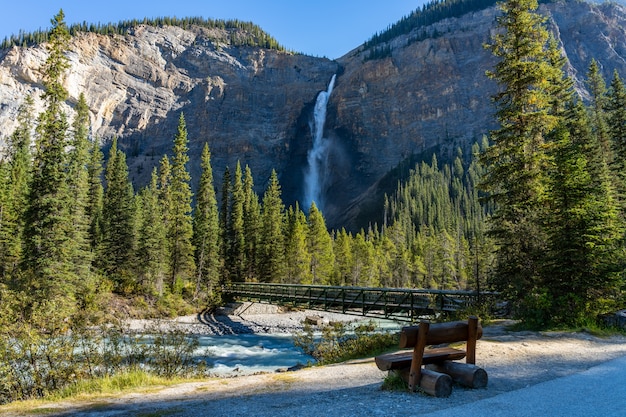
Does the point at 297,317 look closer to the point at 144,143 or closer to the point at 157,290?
the point at 157,290

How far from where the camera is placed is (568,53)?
127 meters

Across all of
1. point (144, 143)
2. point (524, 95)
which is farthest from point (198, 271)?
point (144, 143)

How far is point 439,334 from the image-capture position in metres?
5.95

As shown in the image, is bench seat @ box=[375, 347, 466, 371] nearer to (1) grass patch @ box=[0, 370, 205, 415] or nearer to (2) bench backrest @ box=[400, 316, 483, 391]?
(2) bench backrest @ box=[400, 316, 483, 391]

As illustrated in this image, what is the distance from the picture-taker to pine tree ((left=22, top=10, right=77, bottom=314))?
23969mm

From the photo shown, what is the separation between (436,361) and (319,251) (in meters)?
50.3

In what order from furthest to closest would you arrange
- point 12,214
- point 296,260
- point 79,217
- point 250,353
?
point 296,260
point 12,214
point 79,217
point 250,353

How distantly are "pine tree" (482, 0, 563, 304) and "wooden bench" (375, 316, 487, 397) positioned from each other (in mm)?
8055

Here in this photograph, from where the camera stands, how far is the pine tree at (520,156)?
13.7 m

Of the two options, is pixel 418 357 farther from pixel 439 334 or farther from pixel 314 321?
pixel 314 321

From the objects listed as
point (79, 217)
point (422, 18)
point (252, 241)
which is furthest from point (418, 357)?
point (422, 18)

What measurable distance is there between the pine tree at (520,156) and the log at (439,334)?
8083mm

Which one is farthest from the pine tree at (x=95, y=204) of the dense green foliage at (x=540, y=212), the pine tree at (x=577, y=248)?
the pine tree at (x=577, y=248)

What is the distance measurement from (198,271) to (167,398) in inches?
1606
